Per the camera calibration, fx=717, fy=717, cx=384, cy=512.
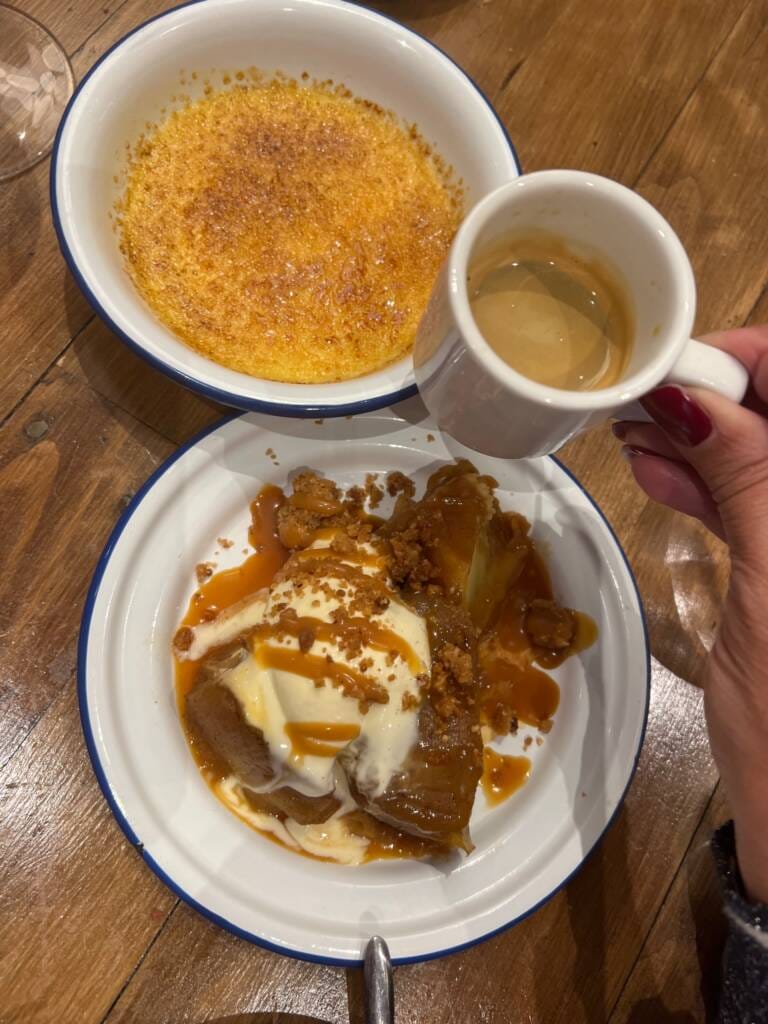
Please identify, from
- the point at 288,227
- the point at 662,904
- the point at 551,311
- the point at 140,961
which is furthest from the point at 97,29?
the point at 662,904

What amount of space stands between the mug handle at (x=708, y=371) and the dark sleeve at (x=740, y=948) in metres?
0.67

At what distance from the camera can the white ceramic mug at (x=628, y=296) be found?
2.14 ft

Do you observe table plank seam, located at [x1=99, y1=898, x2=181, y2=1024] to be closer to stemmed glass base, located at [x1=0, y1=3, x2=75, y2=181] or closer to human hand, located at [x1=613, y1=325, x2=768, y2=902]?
human hand, located at [x1=613, y1=325, x2=768, y2=902]

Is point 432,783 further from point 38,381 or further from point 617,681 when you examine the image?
point 38,381

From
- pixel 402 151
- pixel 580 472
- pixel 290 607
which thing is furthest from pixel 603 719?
pixel 402 151

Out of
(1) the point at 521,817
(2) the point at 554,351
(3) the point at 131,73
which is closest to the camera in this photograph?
(2) the point at 554,351

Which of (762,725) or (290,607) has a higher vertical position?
(762,725)

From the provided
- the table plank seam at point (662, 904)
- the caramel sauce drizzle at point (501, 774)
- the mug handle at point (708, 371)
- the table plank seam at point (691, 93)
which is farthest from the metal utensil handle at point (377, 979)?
the table plank seam at point (691, 93)

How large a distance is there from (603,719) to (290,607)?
53cm

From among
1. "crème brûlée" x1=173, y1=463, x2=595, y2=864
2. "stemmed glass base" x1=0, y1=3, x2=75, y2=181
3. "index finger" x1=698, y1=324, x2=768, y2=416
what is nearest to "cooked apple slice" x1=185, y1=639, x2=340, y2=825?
"crème brûlée" x1=173, y1=463, x2=595, y2=864

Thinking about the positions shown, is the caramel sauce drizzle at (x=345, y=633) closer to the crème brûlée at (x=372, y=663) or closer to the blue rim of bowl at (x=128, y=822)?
the crème brûlée at (x=372, y=663)

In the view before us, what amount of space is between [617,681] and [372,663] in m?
0.42

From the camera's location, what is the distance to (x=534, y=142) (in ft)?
4.38

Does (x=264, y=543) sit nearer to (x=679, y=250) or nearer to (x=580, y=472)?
(x=580, y=472)
